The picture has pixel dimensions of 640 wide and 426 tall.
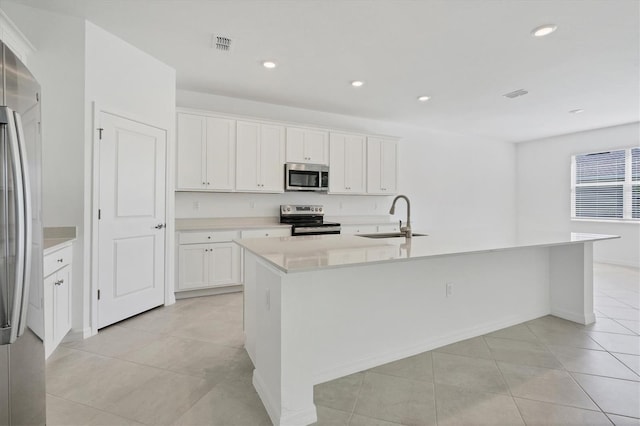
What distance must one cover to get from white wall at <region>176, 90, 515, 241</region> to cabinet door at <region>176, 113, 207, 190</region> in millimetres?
352

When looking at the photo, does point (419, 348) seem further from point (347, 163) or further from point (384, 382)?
point (347, 163)

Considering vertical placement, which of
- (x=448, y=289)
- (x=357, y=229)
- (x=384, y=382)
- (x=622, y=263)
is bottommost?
(x=384, y=382)

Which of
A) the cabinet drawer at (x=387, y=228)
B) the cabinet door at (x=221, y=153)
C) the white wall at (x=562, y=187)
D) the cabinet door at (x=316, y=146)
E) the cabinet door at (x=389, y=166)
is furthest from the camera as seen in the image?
the white wall at (x=562, y=187)

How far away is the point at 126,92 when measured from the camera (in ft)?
9.82

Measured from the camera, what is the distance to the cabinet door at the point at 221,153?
4020 millimetres

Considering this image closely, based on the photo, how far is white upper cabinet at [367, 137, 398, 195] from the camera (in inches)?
205

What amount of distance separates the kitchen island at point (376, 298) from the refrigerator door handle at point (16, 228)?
930 mm

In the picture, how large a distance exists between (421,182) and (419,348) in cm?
439

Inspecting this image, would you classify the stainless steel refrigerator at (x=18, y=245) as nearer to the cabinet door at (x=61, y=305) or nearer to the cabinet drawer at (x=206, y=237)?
the cabinet door at (x=61, y=305)

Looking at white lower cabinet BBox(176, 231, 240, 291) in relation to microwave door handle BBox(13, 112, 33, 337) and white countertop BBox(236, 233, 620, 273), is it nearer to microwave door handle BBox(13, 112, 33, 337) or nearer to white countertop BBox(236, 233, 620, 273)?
white countertop BBox(236, 233, 620, 273)

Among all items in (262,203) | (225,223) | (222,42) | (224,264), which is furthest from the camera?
(262,203)

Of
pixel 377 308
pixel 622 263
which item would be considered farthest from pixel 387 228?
pixel 622 263

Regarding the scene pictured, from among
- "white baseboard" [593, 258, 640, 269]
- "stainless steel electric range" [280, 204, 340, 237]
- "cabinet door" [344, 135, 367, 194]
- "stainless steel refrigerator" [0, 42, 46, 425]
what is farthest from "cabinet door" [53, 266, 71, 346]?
"white baseboard" [593, 258, 640, 269]

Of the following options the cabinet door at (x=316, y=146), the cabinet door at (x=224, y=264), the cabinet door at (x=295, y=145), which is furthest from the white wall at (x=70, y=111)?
the cabinet door at (x=316, y=146)
